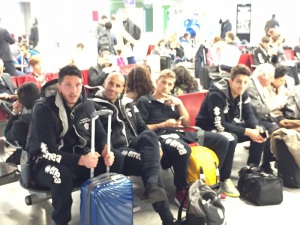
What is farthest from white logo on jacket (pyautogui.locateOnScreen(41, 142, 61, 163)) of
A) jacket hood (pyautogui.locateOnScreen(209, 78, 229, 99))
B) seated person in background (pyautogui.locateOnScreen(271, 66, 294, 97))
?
seated person in background (pyautogui.locateOnScreen(271, 66, 294, 97))

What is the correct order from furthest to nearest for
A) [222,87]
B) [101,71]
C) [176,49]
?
[176,49], [101,71], [222,87]

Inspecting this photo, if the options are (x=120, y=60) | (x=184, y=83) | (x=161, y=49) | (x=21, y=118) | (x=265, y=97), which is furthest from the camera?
(x=161, y=49)

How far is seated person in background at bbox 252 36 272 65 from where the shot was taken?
26.9 ft

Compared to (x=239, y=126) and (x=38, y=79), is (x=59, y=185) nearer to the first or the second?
(x=239, y=126)

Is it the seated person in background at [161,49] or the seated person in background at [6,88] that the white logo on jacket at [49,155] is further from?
the seated person in background at [161,49]

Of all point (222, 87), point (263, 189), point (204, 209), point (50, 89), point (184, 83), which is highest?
point (50, 89)

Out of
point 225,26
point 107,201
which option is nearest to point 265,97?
point 107,201

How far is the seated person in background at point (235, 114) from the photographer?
159 inches

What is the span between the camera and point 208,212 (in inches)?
117

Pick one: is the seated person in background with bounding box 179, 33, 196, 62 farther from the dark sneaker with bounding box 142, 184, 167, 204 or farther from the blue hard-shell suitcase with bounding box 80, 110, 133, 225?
the blue hard-shell suitcase with bounding box 80, 110, 133, 225

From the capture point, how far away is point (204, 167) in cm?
356

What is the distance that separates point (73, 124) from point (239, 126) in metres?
1.74

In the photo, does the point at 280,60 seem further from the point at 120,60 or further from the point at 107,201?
the point at 107,201

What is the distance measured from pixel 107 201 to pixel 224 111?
1778 mm
